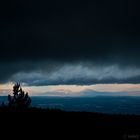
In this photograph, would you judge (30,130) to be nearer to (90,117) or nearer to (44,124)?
(44,124)

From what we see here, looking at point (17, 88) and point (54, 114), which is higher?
point (17, 88)

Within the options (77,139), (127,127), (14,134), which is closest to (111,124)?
(127,127)

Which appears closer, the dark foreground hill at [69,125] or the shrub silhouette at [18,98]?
the dark foreground hill at [69,125]

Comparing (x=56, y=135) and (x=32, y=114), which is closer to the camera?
(x=56, y=135)

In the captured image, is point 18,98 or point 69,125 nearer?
point 69,125

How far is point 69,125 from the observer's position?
85.3 feet

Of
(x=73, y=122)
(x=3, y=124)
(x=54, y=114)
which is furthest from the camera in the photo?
(x=54, y=114)

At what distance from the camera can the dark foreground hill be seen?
23500mm

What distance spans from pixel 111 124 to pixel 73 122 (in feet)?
10.0

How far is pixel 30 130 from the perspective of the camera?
24.2m

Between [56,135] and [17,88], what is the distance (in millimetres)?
55181

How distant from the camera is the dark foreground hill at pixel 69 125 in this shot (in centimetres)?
2350

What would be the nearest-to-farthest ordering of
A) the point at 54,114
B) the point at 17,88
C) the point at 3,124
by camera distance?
the point at 3,124
the point at 54,114
the point at 17,88

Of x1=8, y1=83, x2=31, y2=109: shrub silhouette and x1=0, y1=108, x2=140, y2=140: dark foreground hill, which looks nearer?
x1=0, y1=108, x2=140, y2=140: dark foreground hill
